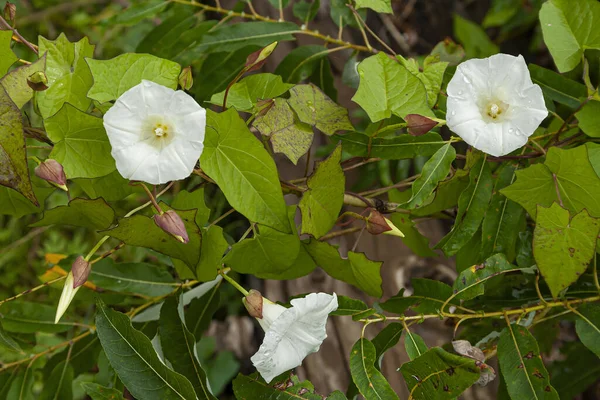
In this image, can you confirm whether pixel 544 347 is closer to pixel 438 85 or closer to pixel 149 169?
pixel 438 85

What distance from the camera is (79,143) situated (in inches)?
27.9

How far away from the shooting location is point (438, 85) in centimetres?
84

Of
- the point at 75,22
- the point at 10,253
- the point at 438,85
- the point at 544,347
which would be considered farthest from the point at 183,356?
the point at 75,22

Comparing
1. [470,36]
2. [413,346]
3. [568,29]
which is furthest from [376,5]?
[470,36]

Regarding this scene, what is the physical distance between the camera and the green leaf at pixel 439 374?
2.28 feet

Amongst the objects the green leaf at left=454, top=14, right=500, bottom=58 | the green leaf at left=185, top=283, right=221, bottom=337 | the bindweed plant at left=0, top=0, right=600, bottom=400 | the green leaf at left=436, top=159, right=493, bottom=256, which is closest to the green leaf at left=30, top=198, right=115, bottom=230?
the bindweed plant at left=0, top=0, right=600, bottom=400

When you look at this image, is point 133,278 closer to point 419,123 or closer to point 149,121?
point 149,121

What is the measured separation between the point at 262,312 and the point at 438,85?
0.38 m

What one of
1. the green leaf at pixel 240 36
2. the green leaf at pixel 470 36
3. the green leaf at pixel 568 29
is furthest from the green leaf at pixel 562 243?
the green leaf at pixel 470 36

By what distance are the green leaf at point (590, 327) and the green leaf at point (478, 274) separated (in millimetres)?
130

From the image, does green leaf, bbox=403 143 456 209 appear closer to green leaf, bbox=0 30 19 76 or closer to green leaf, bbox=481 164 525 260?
green leaf, bbox=481 164 525 260

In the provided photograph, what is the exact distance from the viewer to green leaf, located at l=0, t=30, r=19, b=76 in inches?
26.9

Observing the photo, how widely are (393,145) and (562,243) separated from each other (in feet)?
0.80

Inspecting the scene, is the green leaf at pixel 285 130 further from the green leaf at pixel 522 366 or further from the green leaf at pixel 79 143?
the green leaf at pixel 522 366
